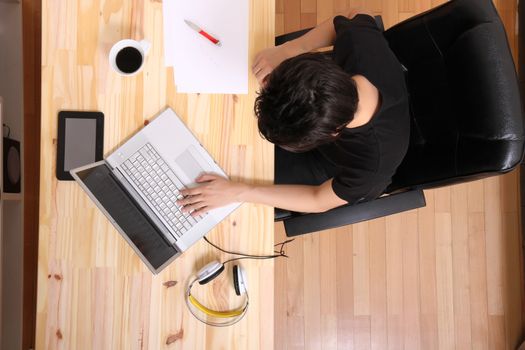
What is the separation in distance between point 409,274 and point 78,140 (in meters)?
1.39

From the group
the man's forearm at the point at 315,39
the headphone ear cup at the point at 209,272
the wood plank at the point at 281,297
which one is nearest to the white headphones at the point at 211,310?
the headphone ear cup at the point at 209,272

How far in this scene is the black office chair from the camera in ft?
2.35

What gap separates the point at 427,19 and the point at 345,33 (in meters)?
0.17

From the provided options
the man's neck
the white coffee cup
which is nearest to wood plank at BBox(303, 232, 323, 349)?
the man's neck

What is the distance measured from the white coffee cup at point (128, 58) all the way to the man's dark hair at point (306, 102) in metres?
0.34

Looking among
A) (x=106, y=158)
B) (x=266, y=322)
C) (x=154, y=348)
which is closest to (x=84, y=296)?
(x=154, y=348)

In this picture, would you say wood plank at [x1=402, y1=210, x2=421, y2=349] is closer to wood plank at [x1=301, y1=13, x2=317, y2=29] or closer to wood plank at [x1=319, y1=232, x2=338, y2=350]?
wood plank at [x1=319, y1=232, x2=338, y2=350]

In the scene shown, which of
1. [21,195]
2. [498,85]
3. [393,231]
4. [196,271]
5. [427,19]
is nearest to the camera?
[498,85]

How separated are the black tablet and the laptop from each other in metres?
0.04

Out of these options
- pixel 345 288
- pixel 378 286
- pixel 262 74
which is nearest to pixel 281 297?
pixel 345 288

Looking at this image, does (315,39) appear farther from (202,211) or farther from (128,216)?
(128,216)

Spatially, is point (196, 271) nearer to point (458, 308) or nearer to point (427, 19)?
point (427, 19)

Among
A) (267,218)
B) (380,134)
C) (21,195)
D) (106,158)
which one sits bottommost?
(21,195)

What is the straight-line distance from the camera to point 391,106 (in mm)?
870
